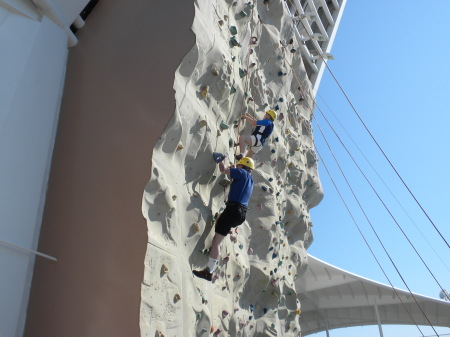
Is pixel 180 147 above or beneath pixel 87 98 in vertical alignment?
beneath

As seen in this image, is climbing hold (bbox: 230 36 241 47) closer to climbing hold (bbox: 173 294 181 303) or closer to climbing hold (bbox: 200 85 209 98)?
climbing hold (bbox: 200 85 209 98)

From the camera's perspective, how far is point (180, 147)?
3.51 metres

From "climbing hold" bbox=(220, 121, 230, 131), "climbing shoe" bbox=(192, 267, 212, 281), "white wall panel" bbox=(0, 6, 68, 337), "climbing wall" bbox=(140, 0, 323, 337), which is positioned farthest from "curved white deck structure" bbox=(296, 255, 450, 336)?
"white wall panel" bbox=(0, 6, 68, 337)

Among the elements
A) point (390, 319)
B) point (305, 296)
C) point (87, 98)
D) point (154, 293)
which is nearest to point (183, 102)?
point (87, 98)

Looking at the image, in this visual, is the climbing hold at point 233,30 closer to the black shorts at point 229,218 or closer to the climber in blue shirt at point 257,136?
the climber in blue shirt at point 257,136

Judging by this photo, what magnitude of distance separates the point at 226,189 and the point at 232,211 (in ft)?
1.40

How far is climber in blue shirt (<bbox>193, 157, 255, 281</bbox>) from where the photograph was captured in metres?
3.75

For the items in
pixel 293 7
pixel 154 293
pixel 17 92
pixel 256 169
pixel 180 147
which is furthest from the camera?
pixel 293 7

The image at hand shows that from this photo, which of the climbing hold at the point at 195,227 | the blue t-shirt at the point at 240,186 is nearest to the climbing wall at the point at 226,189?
the climbing hold at the point at 195,227

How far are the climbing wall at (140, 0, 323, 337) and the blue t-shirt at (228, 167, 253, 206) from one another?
18 cm

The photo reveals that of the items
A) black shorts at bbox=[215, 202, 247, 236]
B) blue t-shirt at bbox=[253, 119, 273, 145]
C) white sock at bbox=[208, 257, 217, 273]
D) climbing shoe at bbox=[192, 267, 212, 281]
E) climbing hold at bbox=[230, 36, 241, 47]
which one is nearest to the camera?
climbing shoe at bbox=[192, 267, 212, 281]

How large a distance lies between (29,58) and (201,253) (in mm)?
1908

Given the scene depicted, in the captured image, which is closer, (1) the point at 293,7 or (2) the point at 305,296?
(1) the point at 293,7

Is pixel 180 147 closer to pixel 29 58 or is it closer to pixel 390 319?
pixel 29 58
